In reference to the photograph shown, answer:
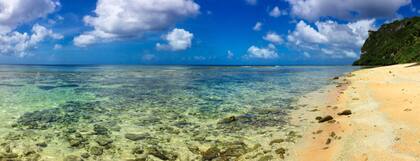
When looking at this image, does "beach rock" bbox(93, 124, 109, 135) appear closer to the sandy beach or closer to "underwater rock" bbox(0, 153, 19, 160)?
"underwater rock" bbox(0, 153, 19, 160)

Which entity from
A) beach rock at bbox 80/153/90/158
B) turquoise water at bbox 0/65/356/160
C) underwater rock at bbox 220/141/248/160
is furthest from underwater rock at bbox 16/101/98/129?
underwater rock at bbox 220/141/248/160

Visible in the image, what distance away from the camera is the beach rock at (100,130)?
1431 centimetres

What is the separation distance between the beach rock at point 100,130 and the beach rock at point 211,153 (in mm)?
4842

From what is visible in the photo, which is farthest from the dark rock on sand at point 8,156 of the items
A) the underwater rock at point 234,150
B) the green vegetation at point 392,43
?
the green vegetation at point 392,43

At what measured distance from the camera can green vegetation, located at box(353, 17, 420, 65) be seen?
11362 centimetres

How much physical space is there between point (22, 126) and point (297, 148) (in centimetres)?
1180

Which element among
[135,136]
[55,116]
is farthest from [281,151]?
[55,116]

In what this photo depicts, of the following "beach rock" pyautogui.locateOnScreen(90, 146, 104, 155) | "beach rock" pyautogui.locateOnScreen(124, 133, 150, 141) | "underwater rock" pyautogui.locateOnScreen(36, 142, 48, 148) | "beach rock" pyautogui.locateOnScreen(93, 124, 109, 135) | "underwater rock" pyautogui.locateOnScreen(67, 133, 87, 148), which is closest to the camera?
"beach rock" pyautogui.locateOnScreen(90, 146, 104, 155)

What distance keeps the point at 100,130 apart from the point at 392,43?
148m

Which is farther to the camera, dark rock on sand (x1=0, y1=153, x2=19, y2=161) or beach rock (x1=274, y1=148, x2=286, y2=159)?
beach rock (x1=274, y1=148, x2=286, y2=159)

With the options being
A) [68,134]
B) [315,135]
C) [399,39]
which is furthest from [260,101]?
[399,39]

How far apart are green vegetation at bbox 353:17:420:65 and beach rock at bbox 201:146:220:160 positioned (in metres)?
102

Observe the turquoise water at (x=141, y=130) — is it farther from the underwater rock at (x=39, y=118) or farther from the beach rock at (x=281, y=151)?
the beach rock at (x=281, y=151)

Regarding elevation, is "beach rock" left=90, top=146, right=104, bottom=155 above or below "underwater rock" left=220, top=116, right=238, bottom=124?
below
